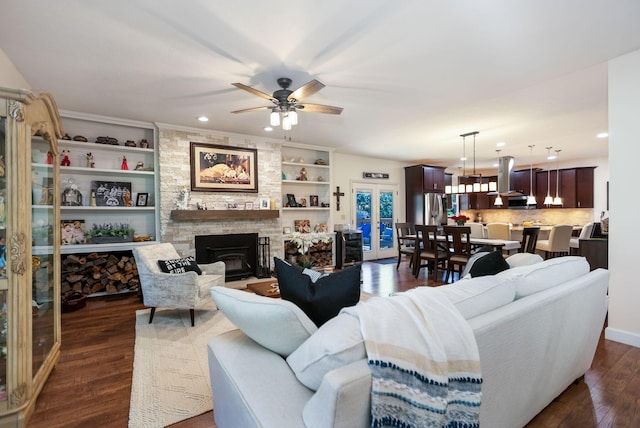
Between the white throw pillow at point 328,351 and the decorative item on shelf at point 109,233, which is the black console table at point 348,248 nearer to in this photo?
the decorative item on shelf at point 109,233

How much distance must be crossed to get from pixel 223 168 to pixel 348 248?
10.4 feet

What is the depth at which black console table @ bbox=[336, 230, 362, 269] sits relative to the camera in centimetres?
667

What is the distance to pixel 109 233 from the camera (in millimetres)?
4578

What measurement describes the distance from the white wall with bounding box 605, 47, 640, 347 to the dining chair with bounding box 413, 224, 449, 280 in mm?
2408

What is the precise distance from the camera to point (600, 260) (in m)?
3.68

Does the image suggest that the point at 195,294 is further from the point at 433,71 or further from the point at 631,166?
the point at 631,166

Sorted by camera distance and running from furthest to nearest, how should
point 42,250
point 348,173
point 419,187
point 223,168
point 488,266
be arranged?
point 419,187 → point 348,173 → point 223,168 → point 42,250 → point 488,266

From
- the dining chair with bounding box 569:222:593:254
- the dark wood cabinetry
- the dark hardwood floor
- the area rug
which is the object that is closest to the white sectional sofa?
the dark hardwood floor

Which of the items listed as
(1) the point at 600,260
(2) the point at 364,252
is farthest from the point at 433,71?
(2) the point at 364,252

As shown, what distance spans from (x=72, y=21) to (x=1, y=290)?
1.88 metres

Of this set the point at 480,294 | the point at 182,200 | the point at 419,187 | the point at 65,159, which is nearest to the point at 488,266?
the point at 480,294

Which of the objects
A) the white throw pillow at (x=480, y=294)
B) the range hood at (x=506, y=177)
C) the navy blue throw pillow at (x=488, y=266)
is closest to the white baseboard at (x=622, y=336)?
the navy blue throw pillow at (x=488, y=266)

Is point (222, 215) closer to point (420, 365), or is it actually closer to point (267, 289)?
point (267, 289)

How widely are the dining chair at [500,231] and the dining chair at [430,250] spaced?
1.42 metres
